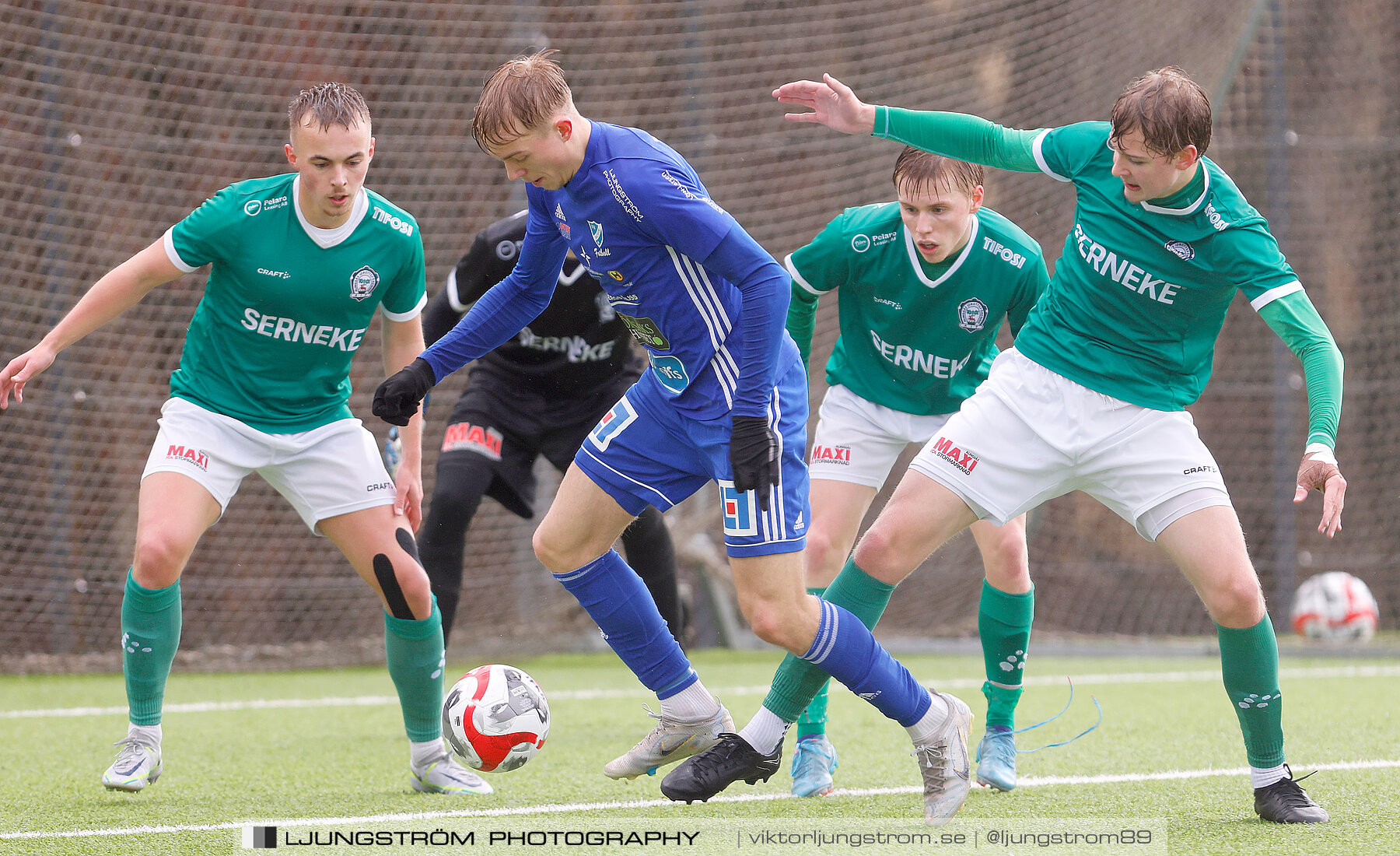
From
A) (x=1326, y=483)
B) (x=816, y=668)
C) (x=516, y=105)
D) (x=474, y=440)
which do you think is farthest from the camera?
(x=474, y=440)

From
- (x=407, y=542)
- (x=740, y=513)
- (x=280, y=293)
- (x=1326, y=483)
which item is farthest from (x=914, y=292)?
(x=280, y=293)

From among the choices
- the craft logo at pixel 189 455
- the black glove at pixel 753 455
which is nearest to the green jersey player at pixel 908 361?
the black glove at pixel 753 455

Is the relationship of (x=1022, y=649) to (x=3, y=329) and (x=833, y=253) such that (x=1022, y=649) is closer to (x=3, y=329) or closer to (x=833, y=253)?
(x=833, y=253)

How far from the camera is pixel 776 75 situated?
8844mm

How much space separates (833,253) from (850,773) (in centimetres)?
153

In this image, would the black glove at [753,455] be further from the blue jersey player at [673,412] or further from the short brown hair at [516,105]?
the short brown hair at [516,105]

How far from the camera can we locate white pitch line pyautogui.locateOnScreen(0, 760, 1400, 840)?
3.16m

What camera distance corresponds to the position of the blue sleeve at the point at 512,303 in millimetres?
3361

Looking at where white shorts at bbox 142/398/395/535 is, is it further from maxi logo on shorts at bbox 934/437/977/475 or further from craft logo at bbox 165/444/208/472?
maxi logo on shorts at bbox 934/437/977/475

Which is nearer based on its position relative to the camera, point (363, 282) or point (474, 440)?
point (363, 282)

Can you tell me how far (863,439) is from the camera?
400cm

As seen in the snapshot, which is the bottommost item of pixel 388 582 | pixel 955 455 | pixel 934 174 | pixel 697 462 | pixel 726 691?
pixel 726 691

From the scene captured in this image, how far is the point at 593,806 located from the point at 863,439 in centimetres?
132

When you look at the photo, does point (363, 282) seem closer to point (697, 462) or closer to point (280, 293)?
point (280, 293)
